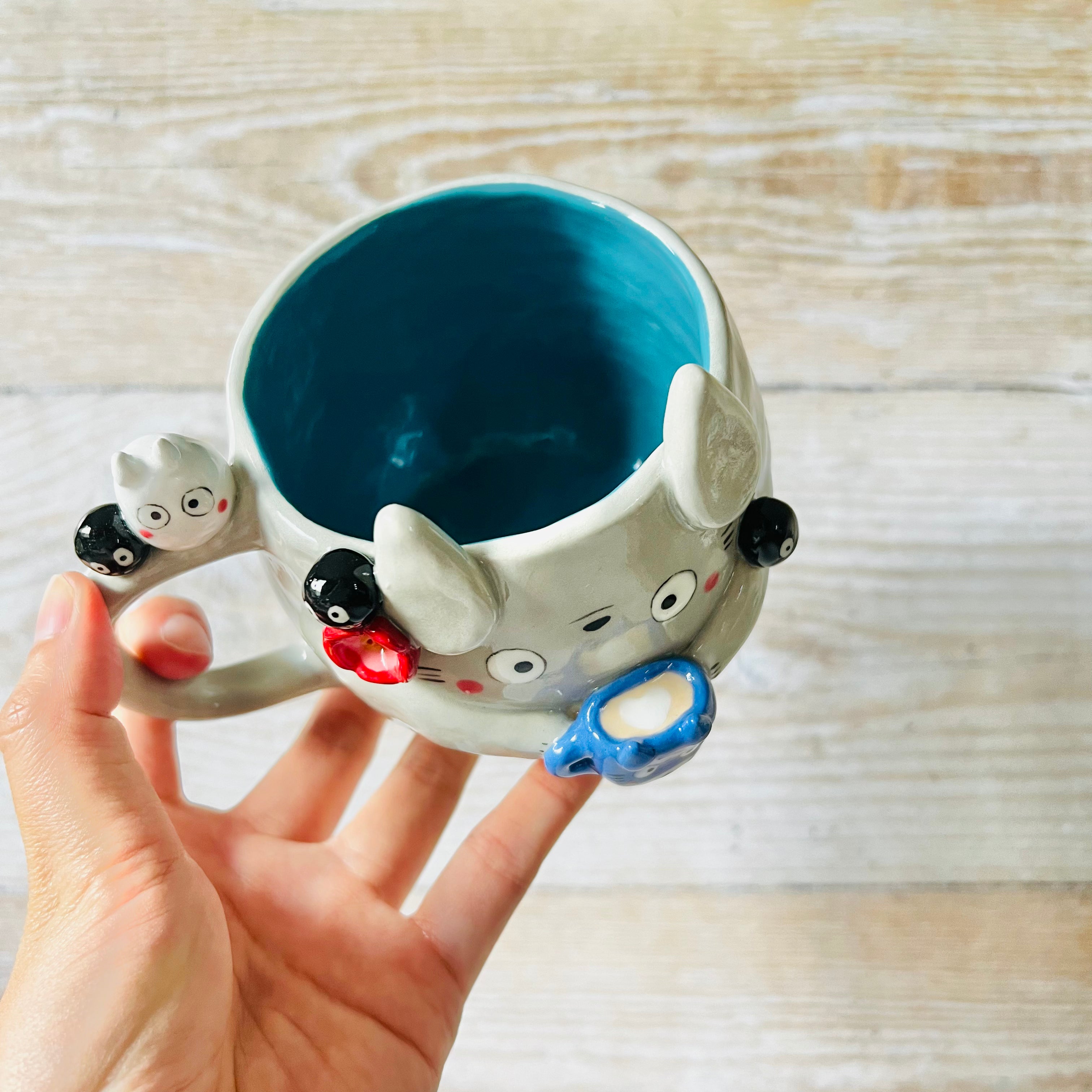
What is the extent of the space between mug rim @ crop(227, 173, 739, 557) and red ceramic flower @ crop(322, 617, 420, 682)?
4 cm

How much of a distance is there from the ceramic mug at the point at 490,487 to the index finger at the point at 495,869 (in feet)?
0.59

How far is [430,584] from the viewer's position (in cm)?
45

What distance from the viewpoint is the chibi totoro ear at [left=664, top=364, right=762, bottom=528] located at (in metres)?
0.45

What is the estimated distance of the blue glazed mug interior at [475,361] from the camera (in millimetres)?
600

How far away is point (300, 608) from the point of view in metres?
0.55

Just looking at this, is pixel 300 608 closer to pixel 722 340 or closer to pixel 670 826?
pixel 722 340

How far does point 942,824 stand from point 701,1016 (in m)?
0.22

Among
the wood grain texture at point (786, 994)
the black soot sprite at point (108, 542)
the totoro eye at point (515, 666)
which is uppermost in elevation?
the black soot sprite at point (108, 542)

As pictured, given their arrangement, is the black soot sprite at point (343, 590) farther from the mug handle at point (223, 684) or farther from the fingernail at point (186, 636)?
the fingernail at point (186, 636)

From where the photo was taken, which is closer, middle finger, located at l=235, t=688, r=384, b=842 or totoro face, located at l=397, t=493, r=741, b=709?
totoro face, located at l=397, t=493, r=741, b=709

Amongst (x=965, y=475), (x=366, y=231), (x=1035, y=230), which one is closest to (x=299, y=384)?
(x=366, y=231)

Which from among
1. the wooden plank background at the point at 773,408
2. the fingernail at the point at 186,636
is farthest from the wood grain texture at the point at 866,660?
the fingernail at the point at 186,636

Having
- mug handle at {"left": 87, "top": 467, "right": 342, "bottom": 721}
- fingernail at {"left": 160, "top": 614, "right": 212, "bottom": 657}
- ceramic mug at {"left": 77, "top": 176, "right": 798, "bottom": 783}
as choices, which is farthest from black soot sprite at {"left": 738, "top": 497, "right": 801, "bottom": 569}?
fingernail at {"left": 160, "top": 614, "right": 212, "bottom": 657}

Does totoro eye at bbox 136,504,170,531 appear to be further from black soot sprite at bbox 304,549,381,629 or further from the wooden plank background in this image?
the wooden plank background
